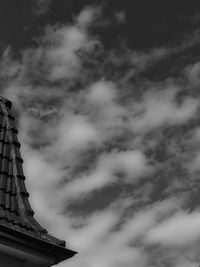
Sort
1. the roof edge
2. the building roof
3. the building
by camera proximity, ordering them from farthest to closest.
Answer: the building roof < the building < the roof edge

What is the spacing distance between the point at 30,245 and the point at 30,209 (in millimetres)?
1292

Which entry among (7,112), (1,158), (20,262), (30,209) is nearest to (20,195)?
(30,209)

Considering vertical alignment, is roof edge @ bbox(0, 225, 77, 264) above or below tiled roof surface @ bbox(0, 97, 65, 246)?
below

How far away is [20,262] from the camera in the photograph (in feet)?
25.1

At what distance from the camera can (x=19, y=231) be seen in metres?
7.36

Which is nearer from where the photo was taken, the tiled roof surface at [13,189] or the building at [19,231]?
the building at [19,231]

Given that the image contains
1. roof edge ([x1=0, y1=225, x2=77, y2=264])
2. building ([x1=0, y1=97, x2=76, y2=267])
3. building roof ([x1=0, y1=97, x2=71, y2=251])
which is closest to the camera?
roof edge ([x1=0, y1=225, x2=77, y2=264])

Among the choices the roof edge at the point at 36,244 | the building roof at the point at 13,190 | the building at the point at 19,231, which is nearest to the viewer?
the roof edge at the point at 36,244

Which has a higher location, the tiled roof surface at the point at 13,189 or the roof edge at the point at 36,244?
the tiled roof surface at the point at 13,189

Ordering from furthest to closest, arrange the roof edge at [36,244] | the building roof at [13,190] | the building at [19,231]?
the building roof at [13,190], the building at [19,231], the roof edge at [36,244]

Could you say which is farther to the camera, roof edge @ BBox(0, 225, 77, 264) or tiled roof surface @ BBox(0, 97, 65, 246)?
tiled roof surface @ BBox(0, 97, 65, 246)

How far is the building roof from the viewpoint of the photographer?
25.5 ft

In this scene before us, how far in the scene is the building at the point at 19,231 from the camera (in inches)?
290

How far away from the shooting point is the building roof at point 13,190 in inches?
306
